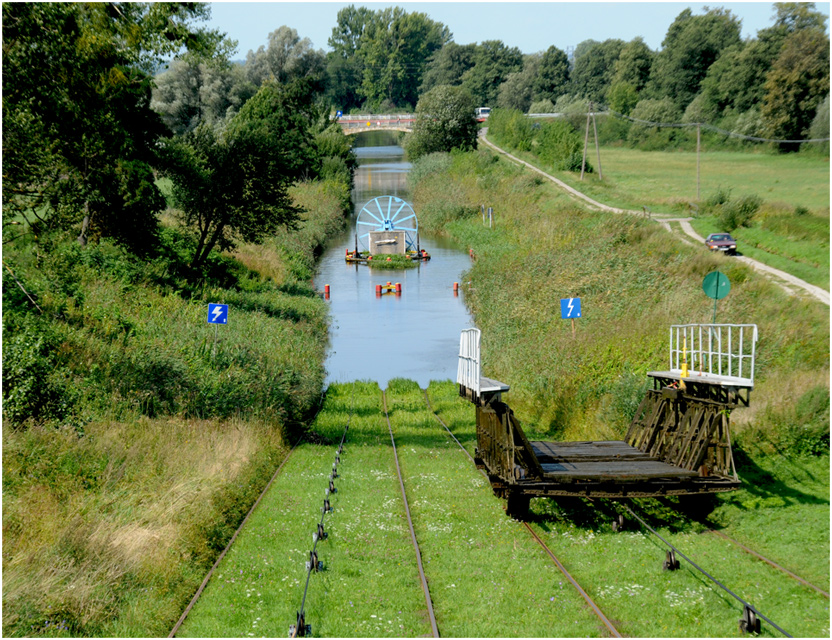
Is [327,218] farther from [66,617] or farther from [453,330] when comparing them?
[66,617]

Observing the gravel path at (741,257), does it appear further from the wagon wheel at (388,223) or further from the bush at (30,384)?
the bush at (30,384)

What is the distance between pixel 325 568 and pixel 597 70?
131090 mm

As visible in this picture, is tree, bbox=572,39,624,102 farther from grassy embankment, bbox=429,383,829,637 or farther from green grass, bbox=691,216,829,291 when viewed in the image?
grassy embankment, bbox=429,383,829,637

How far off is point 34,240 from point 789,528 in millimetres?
24594

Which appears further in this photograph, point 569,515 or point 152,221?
point 152,221

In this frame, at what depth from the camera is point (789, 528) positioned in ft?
40.9

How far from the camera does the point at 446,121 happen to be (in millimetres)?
94438

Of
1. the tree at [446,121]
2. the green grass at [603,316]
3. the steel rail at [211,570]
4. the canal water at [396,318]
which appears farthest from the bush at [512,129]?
the steel rail at [211,570]

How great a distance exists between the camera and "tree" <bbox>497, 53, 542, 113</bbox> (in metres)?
134

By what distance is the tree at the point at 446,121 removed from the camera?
9425cm

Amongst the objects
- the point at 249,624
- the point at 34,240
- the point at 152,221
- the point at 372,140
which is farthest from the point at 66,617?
the point at 372,140

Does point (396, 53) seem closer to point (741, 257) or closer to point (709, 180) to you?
point (709, 180)

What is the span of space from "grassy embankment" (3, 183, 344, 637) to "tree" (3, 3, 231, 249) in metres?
1.91

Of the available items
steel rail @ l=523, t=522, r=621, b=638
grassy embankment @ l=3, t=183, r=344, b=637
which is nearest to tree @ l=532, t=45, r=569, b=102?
grassy embankment @ l=3, t=183, r=344, b=637
